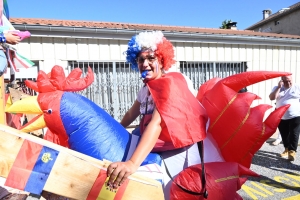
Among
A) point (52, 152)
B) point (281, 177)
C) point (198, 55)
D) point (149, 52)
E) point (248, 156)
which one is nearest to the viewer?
point (52, 152)

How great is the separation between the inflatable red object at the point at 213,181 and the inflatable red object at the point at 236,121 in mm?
136

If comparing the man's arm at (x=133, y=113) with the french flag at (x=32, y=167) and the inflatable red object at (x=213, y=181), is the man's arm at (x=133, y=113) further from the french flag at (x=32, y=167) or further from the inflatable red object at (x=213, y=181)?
the french flag at (x=32, y=167)

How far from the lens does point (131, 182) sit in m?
1.35

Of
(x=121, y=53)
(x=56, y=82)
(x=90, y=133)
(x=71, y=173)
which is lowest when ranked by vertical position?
(x=71, y=173)

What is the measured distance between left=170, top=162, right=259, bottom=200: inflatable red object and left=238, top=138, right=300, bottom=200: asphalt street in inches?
65.3

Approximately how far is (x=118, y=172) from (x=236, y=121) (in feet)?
2.98

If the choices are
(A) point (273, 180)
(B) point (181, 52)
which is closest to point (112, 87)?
(B) point (181, 52)

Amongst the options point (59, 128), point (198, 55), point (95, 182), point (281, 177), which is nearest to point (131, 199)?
point (95, 182)

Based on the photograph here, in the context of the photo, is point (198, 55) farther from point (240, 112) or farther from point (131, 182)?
Result: point (131, 182)

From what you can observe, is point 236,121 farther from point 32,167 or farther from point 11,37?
point 11,37

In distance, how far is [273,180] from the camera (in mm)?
3533

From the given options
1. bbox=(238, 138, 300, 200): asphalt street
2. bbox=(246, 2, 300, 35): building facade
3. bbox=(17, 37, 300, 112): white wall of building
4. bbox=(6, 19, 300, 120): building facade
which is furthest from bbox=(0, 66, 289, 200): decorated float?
bbox=(246, 2, 300, 35): building facade

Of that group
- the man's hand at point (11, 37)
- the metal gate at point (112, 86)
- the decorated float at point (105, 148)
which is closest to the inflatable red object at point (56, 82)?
the decorated float at point (105, 148)

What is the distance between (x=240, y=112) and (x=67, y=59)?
15.9ft
